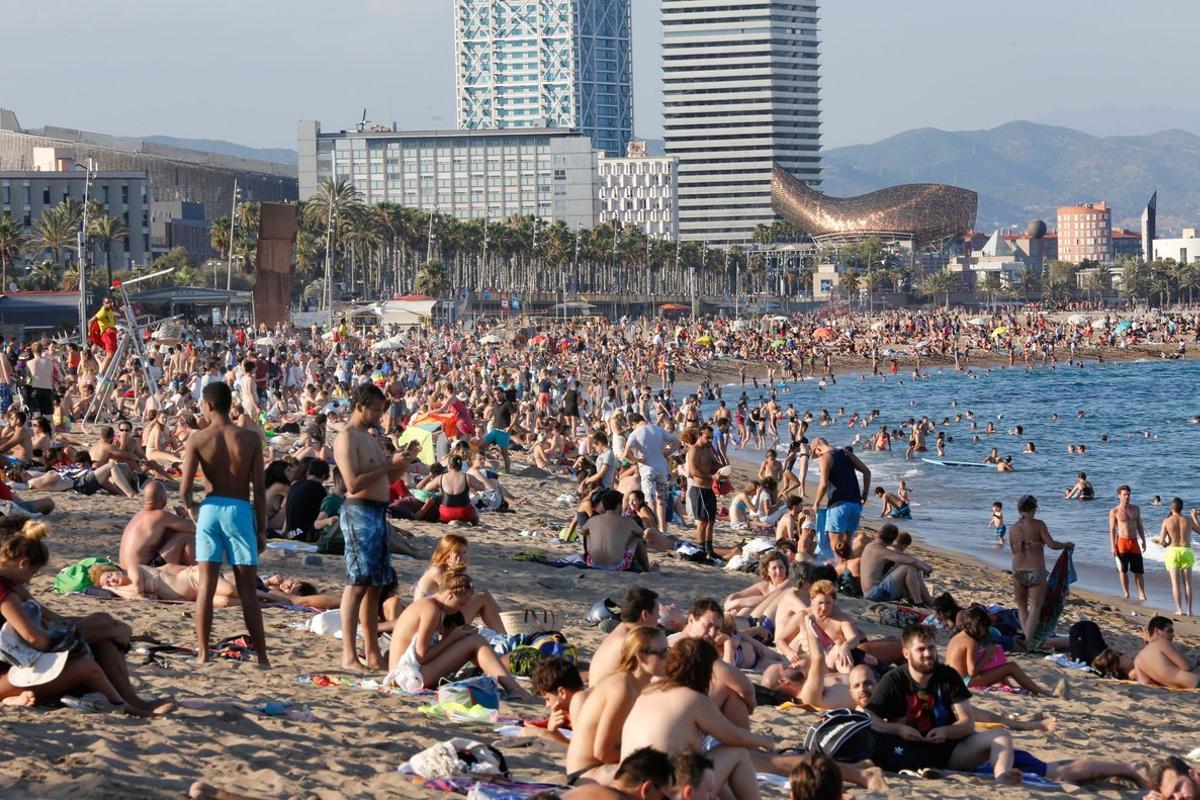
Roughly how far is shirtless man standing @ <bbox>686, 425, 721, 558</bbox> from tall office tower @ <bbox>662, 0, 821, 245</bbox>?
177 meters

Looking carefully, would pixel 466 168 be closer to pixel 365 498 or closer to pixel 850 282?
pixel 850 282

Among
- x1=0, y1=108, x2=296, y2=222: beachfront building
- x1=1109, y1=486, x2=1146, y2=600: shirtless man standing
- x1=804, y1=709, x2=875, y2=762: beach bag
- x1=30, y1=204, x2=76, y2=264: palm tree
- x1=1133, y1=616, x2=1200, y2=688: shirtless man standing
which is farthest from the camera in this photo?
x1=0, y1=108, x2=296, y2=222: beachfront building

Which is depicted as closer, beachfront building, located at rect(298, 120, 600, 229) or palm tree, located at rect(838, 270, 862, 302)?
palm tree, located at rect(838, 270, 862, 302)

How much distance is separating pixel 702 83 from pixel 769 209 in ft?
62.2

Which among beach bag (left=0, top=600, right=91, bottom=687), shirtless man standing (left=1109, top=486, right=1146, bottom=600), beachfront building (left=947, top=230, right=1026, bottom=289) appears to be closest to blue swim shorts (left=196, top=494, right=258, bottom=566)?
beach bag (left=0, top=600, right=91, bottom=687)

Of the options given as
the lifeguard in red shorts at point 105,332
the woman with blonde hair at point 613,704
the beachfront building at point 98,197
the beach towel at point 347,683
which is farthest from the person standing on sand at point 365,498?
the beachfront building at point 98,197

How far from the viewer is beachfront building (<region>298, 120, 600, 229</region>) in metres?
167

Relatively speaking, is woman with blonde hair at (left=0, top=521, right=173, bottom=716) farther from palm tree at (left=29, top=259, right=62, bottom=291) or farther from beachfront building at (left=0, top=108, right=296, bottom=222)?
beachfront building at (left=0, top=108, right=296, bottom=222)

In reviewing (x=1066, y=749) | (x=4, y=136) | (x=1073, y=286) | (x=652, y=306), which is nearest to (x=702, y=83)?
(x=1073, y=286)

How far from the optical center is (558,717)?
23.5ft

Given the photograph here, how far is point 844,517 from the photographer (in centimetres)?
1288

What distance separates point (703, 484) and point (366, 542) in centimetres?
667

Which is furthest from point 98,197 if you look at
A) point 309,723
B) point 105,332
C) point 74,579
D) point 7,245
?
point 309,723

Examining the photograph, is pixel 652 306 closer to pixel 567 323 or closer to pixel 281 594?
pixel 567 323
